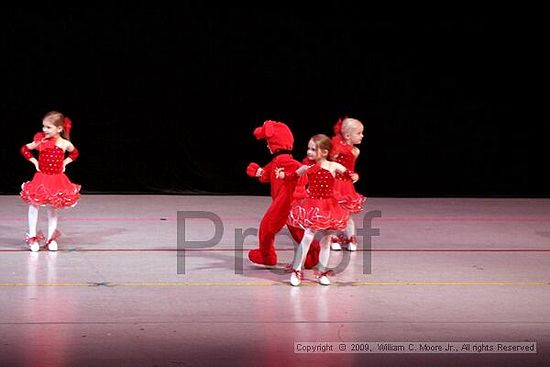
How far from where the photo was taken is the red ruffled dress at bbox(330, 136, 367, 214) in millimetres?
6992

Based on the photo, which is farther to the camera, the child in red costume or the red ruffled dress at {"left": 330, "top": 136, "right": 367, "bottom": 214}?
the red ruffled dress at {"left": 330, "top": 136, "right": 367, "bottom": 214}

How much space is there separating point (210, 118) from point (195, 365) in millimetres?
6836

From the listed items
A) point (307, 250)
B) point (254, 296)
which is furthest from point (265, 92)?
point (254, 296)

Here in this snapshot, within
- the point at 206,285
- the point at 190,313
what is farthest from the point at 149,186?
the point at 190,313

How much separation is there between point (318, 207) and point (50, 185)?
2.02 meters

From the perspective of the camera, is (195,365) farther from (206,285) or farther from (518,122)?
(518,122)

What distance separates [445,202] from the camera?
34.4ft

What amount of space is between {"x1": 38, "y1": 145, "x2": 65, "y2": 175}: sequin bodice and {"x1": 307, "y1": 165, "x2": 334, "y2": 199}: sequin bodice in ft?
6.35

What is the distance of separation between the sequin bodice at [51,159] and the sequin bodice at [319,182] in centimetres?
194

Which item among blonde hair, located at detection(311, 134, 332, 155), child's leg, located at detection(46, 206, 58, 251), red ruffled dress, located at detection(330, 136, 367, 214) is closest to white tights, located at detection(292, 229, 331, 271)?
blonde hair, located at detection(311, 134, 332, 155)

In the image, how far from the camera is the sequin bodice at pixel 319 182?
5957 millimetres

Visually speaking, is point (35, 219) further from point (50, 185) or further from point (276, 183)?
point (276, 183)

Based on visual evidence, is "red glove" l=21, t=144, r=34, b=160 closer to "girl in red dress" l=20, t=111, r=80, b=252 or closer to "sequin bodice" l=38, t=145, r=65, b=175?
"girl in red dress" l=20, t=111, r=80, b=252

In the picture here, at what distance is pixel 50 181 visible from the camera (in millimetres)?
6871
